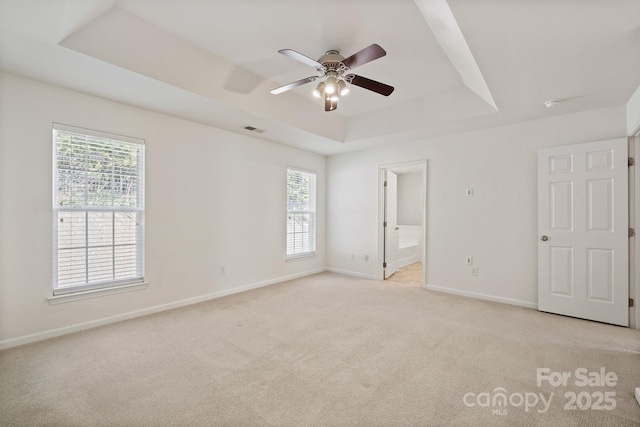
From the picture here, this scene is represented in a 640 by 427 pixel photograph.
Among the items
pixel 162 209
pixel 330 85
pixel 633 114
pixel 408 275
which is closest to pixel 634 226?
pixel 633 114

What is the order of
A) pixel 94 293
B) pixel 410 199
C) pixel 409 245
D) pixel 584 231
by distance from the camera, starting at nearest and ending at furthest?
1. pixel 94 293
2. pixel 584 231
3. pixel 409 245
4. pixel 410 199

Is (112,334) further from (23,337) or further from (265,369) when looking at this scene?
(265,369)

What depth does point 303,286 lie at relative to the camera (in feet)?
15.8

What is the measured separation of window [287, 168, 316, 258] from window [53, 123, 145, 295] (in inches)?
98.3

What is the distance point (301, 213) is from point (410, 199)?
13.1 ft

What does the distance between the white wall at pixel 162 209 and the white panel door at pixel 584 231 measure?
3.71 metres

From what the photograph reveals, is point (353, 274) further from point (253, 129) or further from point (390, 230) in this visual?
point (253, 129)

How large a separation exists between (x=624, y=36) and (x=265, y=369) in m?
3.55

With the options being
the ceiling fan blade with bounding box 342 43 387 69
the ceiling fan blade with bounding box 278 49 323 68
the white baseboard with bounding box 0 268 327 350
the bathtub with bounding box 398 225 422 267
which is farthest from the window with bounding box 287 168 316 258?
the ceiling fan blade with bounding box 342 43 387 69

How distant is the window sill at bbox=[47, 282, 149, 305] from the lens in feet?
9.36

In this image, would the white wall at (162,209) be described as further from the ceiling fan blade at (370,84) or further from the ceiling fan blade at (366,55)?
the ceiling fan blade at (366,55)

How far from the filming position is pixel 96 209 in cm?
310

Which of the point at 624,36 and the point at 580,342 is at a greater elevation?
the point at 624,36

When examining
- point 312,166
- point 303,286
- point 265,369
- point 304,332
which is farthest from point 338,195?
point 265,369
